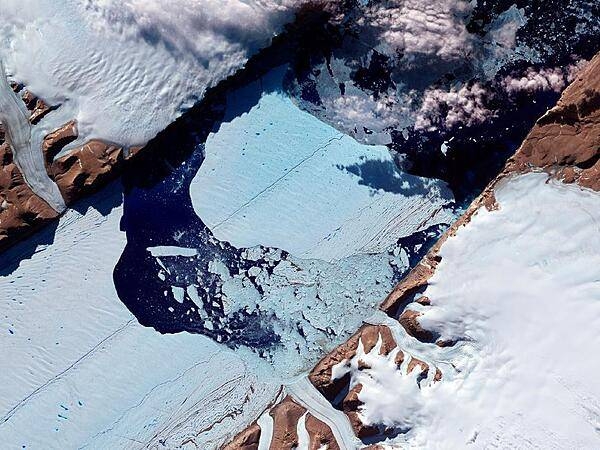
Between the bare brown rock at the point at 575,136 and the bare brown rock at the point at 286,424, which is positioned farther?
the bare brown rock at the point at 286,424

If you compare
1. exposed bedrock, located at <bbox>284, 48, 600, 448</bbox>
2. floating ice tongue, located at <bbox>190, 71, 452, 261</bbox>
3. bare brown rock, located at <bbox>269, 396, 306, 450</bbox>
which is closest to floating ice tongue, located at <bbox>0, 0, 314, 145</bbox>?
floating ice tongue, located at <bbox>190, 71, 452, 261</bbox>

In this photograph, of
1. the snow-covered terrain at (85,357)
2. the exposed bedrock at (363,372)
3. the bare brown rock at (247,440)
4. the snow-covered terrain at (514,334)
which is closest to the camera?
the snow-covered terrain at (514,334)

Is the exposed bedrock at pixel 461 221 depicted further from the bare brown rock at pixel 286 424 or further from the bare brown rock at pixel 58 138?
the bare brown rock at pixel 58 138

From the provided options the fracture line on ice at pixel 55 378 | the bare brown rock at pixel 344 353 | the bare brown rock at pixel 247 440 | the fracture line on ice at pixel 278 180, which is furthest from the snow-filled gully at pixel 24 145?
the bare brown rock at pixel 344 353

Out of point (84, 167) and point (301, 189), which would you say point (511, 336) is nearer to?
point (301, 189)

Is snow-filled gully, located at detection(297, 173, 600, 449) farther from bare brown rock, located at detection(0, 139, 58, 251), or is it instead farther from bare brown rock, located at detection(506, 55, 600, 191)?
bare brown rock, located at detection(0, 139, 58, 251)

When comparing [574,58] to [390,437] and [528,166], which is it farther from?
[390,437]

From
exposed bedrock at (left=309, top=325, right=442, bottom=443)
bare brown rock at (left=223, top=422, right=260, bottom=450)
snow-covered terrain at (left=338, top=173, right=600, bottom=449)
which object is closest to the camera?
snow-covered terrain at (left=338, top=173, right=600, bottom=449)

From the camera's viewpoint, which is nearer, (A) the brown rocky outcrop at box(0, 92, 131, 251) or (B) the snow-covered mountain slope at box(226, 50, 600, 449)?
(B) the snow-covered mountain slope at box(226, 50, 600, 449)
